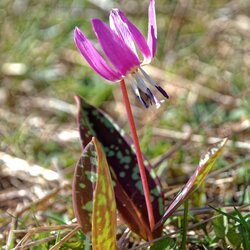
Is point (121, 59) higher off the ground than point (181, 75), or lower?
higher

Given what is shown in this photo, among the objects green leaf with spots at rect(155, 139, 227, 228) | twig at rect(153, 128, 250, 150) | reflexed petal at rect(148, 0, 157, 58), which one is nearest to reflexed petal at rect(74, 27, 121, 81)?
reflexed petal at rect(148, 0, 157, 58)

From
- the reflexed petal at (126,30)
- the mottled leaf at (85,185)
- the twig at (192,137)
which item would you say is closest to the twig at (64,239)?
the mottled leaf at (85,185)

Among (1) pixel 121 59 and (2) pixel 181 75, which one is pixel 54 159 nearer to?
(2) pixel 181 75

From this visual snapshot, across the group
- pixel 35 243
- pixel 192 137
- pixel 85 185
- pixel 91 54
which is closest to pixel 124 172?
pixel 85 185

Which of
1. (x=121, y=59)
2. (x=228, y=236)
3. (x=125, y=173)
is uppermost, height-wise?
(x=121, y=59)

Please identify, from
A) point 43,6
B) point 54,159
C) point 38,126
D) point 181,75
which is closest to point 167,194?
point 54,159

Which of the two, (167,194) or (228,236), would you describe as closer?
(228,236)

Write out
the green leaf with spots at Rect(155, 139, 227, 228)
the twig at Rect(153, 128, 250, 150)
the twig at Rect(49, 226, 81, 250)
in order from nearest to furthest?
the green leaf with spots at Rect(155, 139, 227, 228) → the twig at Rect(49, 226, 81, 250) → the twig at Rect(153, 128, 250, 150)

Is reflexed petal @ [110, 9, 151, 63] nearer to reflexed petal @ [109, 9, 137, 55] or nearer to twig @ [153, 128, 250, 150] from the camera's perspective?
reflexed petal @ [109, 9, 137, 55]
